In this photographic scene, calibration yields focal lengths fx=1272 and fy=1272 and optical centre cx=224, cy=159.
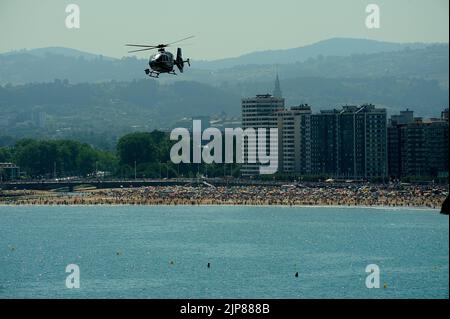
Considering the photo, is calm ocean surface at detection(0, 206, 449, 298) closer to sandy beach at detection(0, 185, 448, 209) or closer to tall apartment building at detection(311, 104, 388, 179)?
sandy beach at detection(0, 185, 448, 209)

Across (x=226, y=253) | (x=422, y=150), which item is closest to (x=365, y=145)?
(x=422, y=150)

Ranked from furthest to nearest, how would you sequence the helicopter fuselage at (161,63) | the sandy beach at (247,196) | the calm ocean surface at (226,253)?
the sandy beach at (247,196) < the calm ocean surface at (226,253) < the helicopter fuselage at (161,63)

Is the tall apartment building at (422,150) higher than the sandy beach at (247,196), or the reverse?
the tall apartment building at (422,150)

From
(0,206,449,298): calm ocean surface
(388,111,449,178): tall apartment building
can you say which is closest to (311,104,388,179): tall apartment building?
(388,111,449,178): tall apartment building

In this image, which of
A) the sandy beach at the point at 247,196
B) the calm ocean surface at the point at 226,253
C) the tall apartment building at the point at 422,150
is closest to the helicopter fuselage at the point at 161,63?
the calm ocean surface at the point at 226,253

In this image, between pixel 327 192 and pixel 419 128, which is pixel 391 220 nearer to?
pixel 327 192

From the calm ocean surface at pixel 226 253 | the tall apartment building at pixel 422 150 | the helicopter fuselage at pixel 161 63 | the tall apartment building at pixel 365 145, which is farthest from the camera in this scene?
the tall apartment building at pixel 365 145

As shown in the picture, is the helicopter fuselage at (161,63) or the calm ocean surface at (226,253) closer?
the helicopter fuselage at (161,63)

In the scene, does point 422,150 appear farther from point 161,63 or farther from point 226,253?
point 161,63

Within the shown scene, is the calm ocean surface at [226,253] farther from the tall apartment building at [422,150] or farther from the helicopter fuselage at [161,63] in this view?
the tall apartment building at [422,150]
